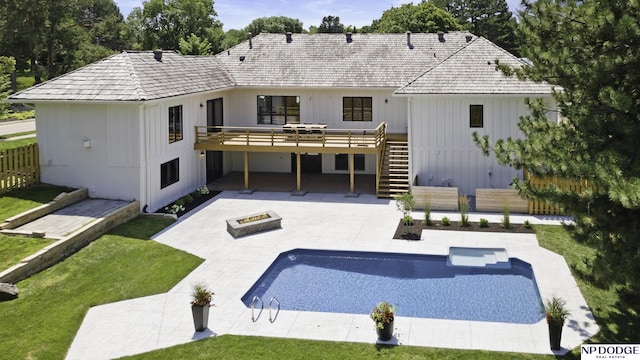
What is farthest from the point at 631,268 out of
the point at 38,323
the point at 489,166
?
the point at 489,166

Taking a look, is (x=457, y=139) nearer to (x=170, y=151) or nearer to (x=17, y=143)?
(x=170, y=151)

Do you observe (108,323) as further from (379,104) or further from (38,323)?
(379,104)

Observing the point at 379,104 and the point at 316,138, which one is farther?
the point at 379,104

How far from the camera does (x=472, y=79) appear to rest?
2397 cm

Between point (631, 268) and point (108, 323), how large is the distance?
420 inches

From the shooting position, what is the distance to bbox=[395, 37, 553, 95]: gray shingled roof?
76.3ft

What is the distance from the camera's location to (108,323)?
12.8 m

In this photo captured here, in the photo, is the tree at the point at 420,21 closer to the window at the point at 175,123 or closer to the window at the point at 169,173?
the window at the point at 175,123

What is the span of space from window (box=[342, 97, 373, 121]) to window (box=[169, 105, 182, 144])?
8.91m

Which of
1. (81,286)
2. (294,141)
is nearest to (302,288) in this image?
(81,286)

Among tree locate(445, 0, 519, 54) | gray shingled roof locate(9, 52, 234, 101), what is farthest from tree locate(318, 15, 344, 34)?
gray shingled roof locate(9, 52, 234, 101)

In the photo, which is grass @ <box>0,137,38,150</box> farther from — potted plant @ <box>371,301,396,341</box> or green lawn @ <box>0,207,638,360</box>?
potted plant @ <box>371,301,396,341</box>

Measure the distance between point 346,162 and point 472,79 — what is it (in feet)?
27.8

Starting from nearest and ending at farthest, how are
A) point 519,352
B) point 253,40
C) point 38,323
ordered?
1. point 519,352
2. point 38,323
3. point 253,40
